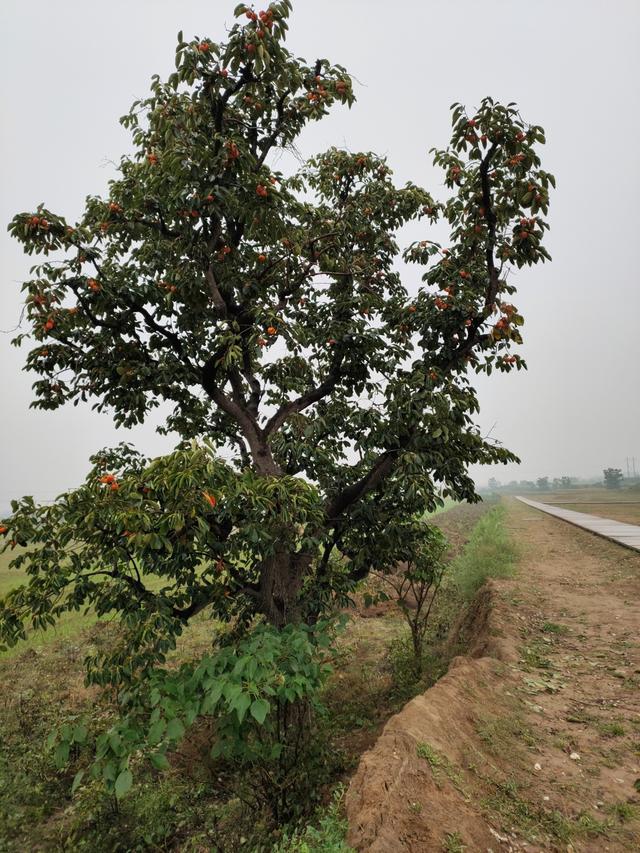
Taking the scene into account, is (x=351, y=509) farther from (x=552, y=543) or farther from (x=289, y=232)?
(x=552, y=543)

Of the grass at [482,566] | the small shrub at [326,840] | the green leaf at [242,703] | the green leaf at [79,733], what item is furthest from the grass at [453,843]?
the grass at [482,566]

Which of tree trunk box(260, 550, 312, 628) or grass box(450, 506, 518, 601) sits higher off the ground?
tree trunk box(260, 550, 312, 628)

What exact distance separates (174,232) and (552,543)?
57.2 ft

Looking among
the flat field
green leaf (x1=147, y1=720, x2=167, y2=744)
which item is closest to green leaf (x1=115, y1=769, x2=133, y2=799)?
green leaf (x1=147, y1=720, x2=167, y2=744)

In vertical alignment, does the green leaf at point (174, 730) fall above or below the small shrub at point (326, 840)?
above

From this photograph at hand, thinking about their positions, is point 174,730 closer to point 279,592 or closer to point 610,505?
point 279,592

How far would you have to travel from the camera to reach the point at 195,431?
6488mm

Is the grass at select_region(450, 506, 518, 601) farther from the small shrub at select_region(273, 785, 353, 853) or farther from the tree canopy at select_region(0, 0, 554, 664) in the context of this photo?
the small shrub at select_region(273, 785, 353, 853)

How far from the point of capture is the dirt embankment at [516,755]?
2770 millimetres

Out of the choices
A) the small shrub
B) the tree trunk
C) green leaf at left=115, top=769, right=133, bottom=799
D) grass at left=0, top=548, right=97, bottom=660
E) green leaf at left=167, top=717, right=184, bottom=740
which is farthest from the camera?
grass at left=0, top=548, right=97, bottom=660

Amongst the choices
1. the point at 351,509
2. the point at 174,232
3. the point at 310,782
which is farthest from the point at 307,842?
the point at 174,232

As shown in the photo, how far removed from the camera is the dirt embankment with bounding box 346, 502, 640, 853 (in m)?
2.77

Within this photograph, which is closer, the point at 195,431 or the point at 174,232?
the point at 174,232

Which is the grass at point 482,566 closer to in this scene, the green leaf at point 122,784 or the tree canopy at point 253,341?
the tree canopy at point 253,341
